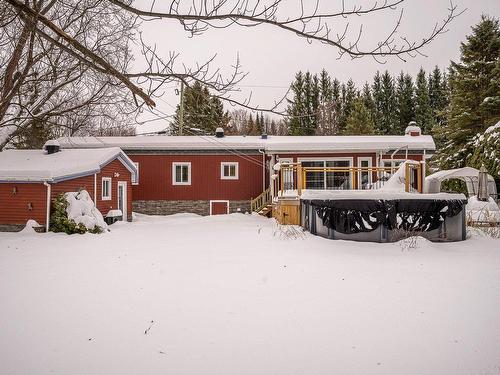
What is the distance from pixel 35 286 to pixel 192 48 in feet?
14.7

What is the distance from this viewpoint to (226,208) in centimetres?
1900

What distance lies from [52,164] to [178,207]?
22.9 feet

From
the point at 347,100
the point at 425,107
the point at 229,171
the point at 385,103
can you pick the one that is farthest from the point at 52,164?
the point at 385,103

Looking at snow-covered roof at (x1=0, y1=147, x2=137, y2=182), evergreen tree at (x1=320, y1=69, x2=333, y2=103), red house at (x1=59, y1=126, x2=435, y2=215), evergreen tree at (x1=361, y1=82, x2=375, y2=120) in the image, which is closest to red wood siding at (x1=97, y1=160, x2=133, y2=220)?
snow-covered roof at (x1=0, y1=147, x2=137, y2=182)

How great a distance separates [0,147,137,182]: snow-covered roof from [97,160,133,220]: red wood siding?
36 cm

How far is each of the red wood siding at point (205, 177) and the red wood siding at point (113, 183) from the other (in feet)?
4.61

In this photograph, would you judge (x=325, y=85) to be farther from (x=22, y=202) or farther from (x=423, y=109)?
(x=22, y=202)

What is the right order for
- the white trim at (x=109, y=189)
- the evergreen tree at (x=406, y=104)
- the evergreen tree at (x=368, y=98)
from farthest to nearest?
the evergreen tree at (x=368, y=98), the evergreen tree at (x=406, y=104), the white trim at (x=109, y=189)

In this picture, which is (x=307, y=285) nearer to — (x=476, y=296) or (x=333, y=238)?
(x=476, y=296)

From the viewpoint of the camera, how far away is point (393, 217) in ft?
28.7

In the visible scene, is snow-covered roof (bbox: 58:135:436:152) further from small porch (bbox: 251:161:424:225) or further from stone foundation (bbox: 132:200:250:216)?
stone foundation (bbox: 132:200:250:216)

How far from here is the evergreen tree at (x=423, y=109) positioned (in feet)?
134

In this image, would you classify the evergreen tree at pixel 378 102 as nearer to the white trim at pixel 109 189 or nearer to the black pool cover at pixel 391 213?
the white trim at pixel 109 189

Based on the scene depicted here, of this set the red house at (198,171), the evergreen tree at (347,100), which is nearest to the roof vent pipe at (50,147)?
the red house at (198,171)
